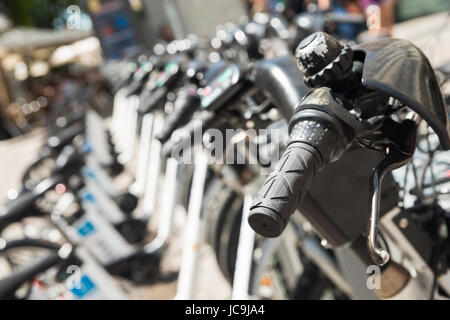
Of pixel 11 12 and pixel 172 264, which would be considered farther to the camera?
pixel 11 12

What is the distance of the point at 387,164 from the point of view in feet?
3.70

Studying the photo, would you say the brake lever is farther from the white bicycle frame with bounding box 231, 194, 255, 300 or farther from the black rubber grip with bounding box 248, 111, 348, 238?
the white bicycle frame with bounding box 231, 194, 255, 300

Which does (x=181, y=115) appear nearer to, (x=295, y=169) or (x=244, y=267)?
(x=244, y=267)

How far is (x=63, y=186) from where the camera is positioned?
406 centimetres

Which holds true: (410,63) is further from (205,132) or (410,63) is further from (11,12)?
(11,12)

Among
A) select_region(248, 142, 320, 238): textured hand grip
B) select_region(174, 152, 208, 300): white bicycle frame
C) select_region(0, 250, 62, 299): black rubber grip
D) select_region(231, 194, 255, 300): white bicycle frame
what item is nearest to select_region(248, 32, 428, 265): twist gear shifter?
select_region(248, 142, 320, 238): textured hand grip

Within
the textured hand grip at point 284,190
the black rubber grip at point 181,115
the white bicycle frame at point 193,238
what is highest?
the textured hand grip at point 284,190

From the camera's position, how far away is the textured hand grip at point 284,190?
37.6 inches

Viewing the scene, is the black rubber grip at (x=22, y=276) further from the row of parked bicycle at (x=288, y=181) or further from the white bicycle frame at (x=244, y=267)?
the white bicycle frame at (x=244, y=267)

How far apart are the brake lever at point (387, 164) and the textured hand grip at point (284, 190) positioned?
0.45 ft

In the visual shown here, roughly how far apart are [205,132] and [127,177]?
5691 millimetres

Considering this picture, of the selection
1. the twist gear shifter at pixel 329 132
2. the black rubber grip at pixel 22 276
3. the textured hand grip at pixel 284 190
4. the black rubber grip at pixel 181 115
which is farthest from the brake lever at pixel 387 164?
the black rubber grip at pixel 22 276

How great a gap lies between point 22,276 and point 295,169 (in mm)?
1941
